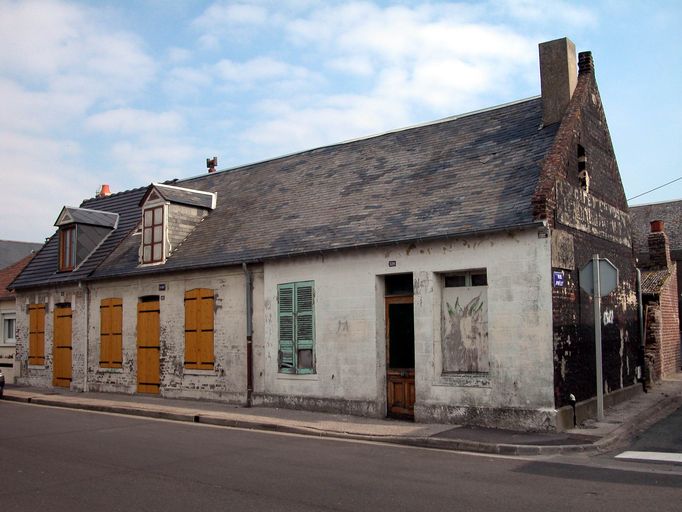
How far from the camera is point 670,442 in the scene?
35.7 feet

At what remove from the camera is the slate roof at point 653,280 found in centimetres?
1966

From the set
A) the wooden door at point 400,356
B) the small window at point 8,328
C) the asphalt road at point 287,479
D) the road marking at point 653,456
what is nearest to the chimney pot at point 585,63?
the wooden door at point 400,356

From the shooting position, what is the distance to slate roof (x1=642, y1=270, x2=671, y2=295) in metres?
19.7

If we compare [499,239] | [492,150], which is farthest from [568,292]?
[492,150]

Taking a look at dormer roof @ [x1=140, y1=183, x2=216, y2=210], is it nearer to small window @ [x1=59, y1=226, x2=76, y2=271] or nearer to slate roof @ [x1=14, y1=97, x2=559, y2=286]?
slate roof @ [x1=14, y1=97, x2=559, y2=286]

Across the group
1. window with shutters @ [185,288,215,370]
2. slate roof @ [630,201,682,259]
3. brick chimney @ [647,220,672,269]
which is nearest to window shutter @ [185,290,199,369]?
window with shutters @ [185,288,215,370]

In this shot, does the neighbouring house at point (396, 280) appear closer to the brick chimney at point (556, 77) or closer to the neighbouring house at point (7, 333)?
the brick chimney at point (556, 77)

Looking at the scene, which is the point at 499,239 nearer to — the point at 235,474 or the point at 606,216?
the point at 606,216

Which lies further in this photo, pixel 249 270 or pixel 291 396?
pixel 249 270

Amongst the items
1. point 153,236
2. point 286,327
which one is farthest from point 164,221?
point 286,327

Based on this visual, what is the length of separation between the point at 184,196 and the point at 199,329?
473 centimetres

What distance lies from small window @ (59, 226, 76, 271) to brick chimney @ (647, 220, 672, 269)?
19.1 metres

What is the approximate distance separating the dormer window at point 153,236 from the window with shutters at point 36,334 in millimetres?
5779

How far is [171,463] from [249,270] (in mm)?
7547
